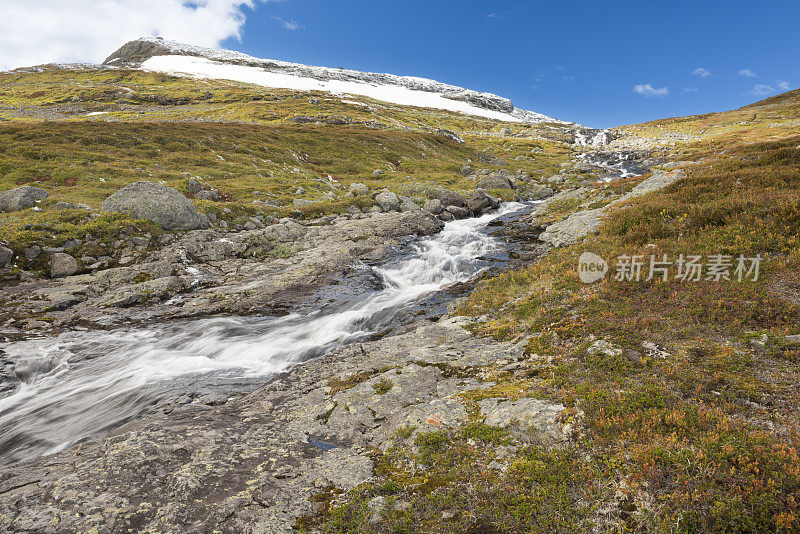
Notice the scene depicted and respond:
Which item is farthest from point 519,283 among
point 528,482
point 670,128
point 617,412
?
point 670,128

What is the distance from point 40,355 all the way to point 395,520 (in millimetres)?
16478

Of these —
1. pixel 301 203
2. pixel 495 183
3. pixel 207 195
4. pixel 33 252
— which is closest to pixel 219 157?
pixel 207 195

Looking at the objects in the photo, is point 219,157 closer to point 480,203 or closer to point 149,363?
point 480,203

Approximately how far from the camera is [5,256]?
18922 mm

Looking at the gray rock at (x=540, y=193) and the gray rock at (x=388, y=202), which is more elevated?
the gray rock at (x=540, y=193)

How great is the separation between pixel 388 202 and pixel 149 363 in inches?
1072

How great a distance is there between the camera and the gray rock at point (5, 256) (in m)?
18.8

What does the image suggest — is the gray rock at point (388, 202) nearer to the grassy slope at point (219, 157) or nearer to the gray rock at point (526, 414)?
the grassy slope at point (219, 157)

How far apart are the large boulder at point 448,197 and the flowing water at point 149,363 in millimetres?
21453

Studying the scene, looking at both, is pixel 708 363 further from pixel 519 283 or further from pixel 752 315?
pixel 519 283

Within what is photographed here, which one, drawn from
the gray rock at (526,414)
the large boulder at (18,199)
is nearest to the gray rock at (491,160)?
the large boulder at (18,199)

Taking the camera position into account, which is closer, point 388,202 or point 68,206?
point 68,206

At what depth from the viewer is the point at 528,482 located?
222 inches

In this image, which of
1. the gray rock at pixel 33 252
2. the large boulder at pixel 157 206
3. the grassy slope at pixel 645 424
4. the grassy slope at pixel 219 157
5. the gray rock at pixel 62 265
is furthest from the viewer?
the grassy slope at pixel 219 157
